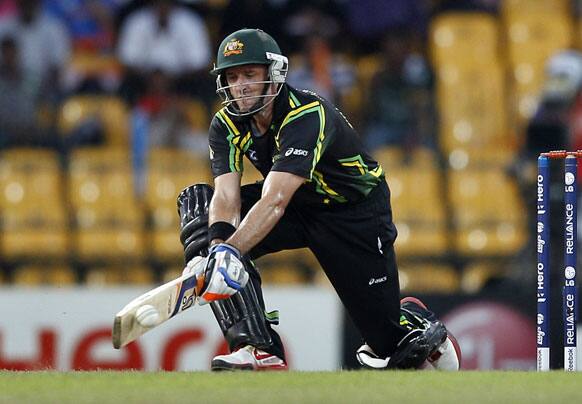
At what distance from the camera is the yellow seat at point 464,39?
11.8 meters

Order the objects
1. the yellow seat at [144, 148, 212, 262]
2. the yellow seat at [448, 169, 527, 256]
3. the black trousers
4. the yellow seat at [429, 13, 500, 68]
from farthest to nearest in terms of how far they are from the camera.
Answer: the yellow seat at [429, 13, 500, 68] < the yellow seat at [144, 148, 212, 262] < the yellow seat at [448, 169, 527, 256] < the black trousers

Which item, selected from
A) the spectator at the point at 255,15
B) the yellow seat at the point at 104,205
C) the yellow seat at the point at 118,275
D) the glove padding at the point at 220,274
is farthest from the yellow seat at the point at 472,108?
the glove padding at the point at 220,274

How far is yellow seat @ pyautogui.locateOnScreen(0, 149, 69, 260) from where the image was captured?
10.3 metres

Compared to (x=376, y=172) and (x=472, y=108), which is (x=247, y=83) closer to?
(x=376, y=172)

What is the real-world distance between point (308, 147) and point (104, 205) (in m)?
5.01

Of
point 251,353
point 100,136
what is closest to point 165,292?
point 251,353

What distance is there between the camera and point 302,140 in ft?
19.4

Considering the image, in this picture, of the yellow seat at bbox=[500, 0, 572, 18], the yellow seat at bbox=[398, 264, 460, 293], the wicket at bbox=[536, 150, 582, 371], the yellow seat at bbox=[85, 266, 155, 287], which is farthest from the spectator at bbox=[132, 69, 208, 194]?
the wicket at bbox=[536, 150, 582, 371]

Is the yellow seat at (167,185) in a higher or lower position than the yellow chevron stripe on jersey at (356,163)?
lower

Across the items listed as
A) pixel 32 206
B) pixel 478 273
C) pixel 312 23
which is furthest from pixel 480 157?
pixel 32 206

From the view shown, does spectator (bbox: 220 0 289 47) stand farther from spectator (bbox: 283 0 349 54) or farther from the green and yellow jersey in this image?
the green and yellow jersey

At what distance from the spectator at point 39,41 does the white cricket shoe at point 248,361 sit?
569 centimetres

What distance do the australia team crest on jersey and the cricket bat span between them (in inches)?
39.0

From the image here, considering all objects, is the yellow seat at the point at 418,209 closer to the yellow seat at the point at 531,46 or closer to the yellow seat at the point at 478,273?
the yellow seat at the point at 478,273
